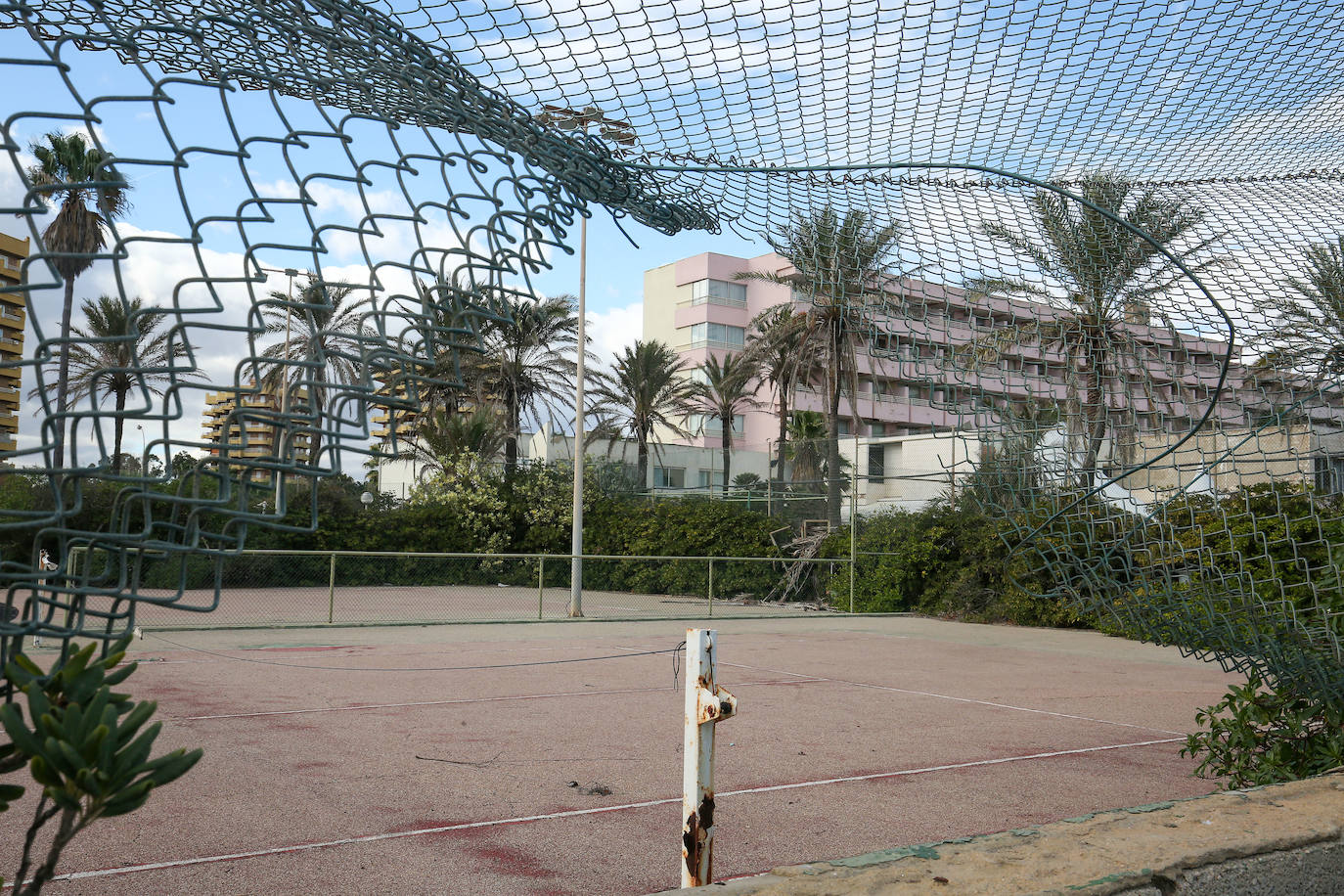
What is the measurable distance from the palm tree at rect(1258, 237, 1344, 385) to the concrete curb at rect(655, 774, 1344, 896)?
7.07ft

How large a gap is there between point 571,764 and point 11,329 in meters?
4.14

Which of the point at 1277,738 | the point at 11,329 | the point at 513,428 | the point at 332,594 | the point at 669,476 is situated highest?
the point at 513,428

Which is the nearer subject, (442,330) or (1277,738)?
(442,330)

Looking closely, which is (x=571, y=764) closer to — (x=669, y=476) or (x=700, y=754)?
(x=700, y=754)

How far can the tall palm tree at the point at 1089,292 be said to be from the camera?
480 centimetres

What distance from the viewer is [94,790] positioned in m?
1.38

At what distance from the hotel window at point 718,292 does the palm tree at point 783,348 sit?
53.0 feet

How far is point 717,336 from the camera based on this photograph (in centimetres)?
5097

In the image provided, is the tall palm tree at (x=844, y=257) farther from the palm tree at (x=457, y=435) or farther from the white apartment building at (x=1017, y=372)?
the palm tree at (x=457, y=435)

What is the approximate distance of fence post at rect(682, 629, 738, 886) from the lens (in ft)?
8.79

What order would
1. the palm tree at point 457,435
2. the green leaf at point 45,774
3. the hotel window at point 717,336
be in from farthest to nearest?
1. the hotel window at point 717,336
2. the palm tree at point 457,435
3. the green leaf at point 45,774

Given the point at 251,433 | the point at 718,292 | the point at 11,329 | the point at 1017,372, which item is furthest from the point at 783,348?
the point at 251,433

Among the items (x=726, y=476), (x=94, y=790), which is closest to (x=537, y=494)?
(x=726, y=476)

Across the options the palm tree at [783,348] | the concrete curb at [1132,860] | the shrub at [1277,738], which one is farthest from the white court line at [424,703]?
the palm tree at [783,348]
